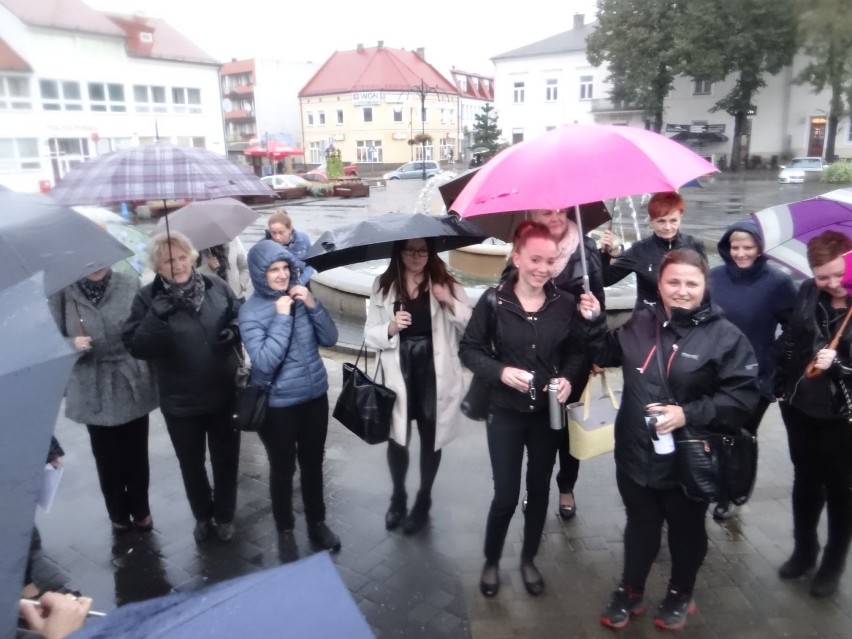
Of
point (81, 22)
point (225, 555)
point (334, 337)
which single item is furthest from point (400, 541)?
point (81, 22)

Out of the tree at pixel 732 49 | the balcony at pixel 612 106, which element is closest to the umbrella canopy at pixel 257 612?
the tree at pixel 732 49

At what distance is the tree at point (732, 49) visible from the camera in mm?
28438

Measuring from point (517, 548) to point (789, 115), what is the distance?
45502mm

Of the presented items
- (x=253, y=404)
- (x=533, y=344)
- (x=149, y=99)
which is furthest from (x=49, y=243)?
(x=149, y=99)

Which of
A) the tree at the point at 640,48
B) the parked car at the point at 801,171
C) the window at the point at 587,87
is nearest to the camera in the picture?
the parked car at the point at 801,171

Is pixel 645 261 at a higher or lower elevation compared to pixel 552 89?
lower

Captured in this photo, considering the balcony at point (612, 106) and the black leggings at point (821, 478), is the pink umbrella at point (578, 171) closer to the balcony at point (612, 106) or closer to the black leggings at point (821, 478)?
the black leggings at point (821, 478)

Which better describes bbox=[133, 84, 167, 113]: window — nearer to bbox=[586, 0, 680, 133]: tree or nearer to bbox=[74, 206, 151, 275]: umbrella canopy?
bbox=[74, 206, 151, 275]: umbrella canopy

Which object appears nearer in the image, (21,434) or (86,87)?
(21,434)

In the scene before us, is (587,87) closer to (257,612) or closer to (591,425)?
(591,425)

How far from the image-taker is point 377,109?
184 ft

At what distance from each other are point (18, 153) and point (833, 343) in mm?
22030

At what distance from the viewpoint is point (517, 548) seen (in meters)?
3.70

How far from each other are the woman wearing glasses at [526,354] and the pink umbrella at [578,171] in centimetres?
37
